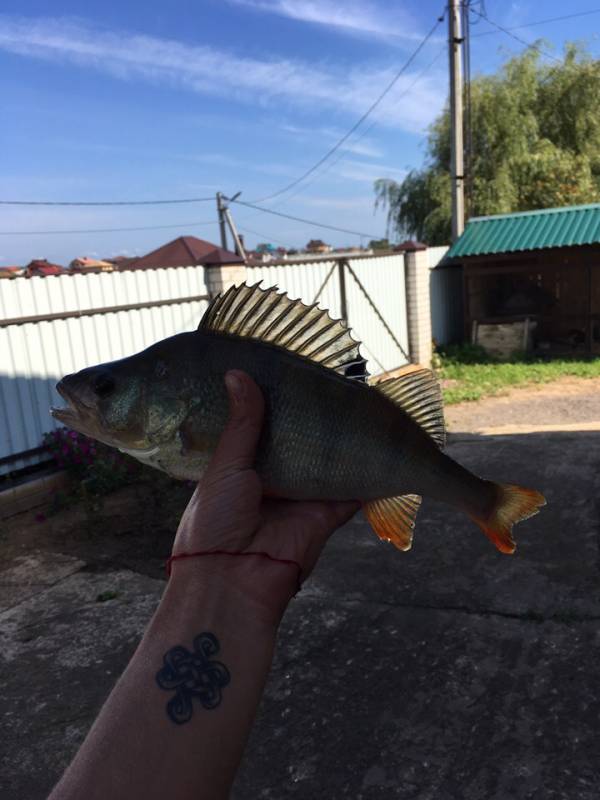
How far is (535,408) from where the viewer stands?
9914mm

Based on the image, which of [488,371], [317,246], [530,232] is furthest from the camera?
[317,246]

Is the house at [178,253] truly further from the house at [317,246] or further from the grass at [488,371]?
the house at [317,246]

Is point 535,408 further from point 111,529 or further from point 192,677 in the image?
point 192,677

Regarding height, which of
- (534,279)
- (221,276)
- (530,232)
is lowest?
(534,279)

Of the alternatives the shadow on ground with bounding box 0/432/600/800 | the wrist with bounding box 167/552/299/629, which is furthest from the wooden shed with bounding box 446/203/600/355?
the wrist with bounding box 167/552/299/629

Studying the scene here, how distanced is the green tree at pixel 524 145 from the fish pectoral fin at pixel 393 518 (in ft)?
53.9

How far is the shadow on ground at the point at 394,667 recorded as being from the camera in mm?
2766

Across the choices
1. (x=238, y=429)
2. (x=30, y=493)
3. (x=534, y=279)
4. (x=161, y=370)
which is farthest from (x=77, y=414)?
(x=534, y=279)

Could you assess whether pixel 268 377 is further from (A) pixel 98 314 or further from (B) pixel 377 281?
(B) pixel 377 281

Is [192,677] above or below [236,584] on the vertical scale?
below

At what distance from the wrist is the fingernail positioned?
37 centimetres

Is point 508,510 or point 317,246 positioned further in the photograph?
point 317,246

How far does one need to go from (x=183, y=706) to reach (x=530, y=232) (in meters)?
13.2

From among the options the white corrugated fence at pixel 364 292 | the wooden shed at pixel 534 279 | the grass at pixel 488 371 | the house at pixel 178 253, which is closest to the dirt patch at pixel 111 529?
the white corrugated fence at pixel 364 292
